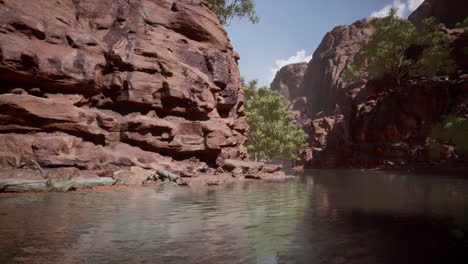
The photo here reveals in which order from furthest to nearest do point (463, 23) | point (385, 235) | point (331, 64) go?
point (331, 64), point (463, 23), point (385, 235)

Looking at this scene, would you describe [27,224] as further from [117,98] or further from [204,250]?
[117,98]

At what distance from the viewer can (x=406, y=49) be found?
47.3m

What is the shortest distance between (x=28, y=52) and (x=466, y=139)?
33705 millimetres

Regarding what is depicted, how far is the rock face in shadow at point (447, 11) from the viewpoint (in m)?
52.8

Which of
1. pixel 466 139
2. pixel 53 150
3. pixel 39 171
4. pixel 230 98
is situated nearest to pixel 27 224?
pixel 39 171

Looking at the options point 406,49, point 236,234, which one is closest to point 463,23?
point 406,49

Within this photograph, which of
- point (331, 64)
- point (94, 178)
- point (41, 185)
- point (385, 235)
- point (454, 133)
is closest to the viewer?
point (385, 235)

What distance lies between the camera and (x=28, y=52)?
16.6 metres

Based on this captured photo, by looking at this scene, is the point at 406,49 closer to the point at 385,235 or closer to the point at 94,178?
the point at 94,178

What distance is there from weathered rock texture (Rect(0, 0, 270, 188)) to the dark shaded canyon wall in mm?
67

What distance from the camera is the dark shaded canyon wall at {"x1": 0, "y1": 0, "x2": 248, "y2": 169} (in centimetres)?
1634

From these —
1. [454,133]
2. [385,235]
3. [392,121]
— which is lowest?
[385,235]

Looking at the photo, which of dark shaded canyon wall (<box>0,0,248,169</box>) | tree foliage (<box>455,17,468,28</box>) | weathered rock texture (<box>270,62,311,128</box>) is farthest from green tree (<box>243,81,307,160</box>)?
weathered rock texture (<box>270,62,311,128</box>)

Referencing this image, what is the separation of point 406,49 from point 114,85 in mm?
47709
